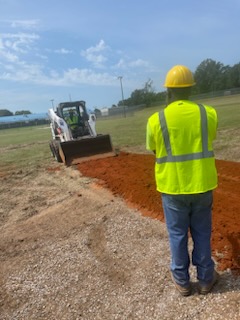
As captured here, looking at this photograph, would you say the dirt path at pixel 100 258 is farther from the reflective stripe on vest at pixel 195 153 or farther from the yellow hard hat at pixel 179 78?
the yellow hard hat at pixel 179 78

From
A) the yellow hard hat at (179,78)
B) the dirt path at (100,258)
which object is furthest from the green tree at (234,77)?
the yellow hard hat at (179,78)

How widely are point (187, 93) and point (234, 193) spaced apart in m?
3.68

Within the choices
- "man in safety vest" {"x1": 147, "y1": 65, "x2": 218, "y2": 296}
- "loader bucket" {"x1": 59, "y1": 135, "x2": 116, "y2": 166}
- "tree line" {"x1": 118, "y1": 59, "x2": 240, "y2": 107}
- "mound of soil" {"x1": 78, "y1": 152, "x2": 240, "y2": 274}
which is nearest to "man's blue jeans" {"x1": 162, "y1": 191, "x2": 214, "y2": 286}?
"man in safety vest" {"x1": 147, "y1": 65, "x2": 218, "y2": 296}

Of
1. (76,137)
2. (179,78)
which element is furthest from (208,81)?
(179,78)

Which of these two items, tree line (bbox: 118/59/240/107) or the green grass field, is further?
tree line (bbox: 118/59/240/107)

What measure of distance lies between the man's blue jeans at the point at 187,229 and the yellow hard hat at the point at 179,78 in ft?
3.41

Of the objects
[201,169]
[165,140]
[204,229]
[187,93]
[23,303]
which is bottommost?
[23,303]

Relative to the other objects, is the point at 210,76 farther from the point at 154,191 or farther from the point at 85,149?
the point at 154,191

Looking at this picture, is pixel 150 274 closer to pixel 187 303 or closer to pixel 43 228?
pixel 187 303

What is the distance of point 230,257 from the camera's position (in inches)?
158

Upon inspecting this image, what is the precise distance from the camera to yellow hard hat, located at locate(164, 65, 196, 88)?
10.4 ft

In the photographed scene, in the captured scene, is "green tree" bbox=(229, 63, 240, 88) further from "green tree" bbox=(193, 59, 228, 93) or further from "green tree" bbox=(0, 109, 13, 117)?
"green tree" bbox=(0, 109, 13, 117)

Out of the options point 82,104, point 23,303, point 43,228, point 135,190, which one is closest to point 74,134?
point 82,104

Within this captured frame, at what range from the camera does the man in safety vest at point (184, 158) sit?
10.3 ft
